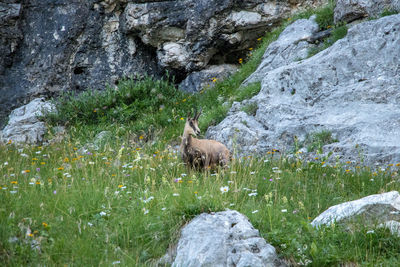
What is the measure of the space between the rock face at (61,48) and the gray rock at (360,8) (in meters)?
6.31

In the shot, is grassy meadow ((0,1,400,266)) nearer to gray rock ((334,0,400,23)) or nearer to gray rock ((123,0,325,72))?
gray rock ((334,0,400,23))

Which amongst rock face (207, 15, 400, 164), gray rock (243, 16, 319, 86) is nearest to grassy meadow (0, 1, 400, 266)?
rock face (207, 15, 400, 164)

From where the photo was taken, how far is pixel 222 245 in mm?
4516

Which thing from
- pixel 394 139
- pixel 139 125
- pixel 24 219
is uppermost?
pixel 24 219

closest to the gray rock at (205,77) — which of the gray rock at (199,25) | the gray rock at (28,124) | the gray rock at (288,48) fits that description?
the gray rock at (199,25)

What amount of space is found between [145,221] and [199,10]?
10.0 meters

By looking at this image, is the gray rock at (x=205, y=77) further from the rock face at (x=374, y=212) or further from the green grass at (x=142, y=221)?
the rock face at (x=374, y=212)

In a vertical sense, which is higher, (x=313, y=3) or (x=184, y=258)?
(x=313, y=3)

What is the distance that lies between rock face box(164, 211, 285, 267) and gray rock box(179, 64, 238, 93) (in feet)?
29.9

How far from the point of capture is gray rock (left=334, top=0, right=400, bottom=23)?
1114cm

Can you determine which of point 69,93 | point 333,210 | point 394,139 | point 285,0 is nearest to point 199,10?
point 285,0

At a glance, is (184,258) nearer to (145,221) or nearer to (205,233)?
(205,233)

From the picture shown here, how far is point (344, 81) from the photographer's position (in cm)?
987

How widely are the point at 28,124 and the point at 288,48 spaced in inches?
313
